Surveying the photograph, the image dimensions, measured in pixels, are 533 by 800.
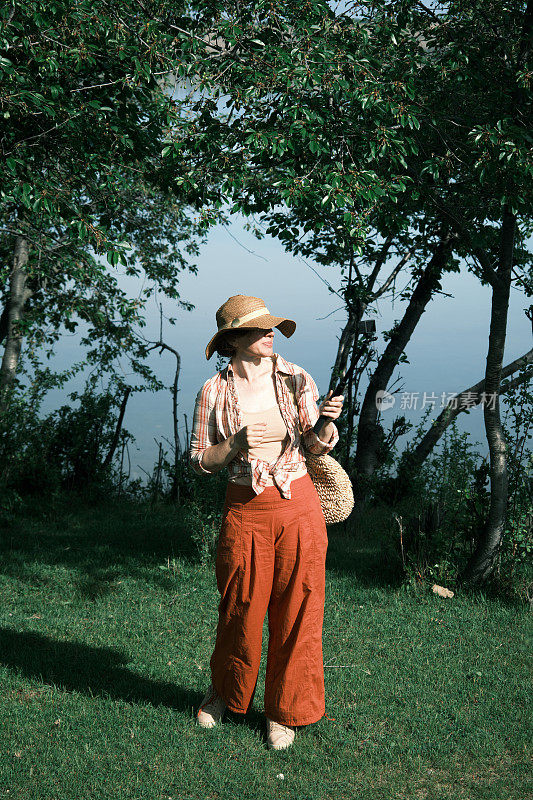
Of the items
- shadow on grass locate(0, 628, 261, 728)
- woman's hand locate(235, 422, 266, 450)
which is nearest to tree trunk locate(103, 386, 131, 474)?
shadow on grass locate(0, 628, 261, 728)

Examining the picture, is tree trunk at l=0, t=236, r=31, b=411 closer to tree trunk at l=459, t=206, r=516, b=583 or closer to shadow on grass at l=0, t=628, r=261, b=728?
shadow on grass at l=0, t=628, r=261, b=728

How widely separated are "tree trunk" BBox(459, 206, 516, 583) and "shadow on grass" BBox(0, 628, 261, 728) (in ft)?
9.49

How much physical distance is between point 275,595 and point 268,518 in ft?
1.56

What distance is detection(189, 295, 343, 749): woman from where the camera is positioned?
13.0 feet

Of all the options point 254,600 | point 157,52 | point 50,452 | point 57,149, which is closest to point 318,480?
point 254,600

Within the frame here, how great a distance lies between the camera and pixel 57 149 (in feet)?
22.3

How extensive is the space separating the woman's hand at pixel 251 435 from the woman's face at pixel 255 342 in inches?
19.1

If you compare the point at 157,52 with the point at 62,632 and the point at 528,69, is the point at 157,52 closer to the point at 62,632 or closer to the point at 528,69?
the point at 528,69

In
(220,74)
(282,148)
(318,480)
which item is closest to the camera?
(318,480)

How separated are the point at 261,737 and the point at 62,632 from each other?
2346mm

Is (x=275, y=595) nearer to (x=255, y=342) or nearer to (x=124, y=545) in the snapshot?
(x=255, y=342)

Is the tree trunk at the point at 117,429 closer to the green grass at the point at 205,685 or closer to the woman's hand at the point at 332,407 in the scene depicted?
the green grass at the point at 205,685

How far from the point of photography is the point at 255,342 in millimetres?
3945

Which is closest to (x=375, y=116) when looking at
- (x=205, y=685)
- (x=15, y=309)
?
(x=205, y=685)
